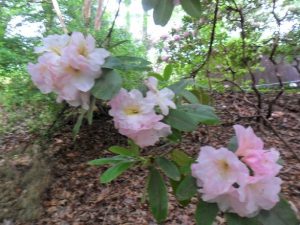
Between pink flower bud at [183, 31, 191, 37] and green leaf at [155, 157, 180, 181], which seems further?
pink flower bud at [183, 31, 191, 37]

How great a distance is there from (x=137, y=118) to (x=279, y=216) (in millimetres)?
267

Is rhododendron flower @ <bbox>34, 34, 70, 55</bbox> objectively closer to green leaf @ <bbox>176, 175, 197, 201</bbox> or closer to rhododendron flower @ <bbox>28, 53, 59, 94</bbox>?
rhododendron flower @ <bbox>28, 53, 59, 94</bbox>

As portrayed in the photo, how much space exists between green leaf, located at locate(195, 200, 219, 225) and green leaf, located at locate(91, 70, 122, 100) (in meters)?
Result: 0.23

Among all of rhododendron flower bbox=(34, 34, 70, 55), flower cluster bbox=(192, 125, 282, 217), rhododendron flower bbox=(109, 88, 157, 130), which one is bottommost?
flower cluster bbox=(192, 125, 282, 217)

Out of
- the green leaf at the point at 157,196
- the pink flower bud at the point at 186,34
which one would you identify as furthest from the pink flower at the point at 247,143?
the pink flower bud at the point at 186,34

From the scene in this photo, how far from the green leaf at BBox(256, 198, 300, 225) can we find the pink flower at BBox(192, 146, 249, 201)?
0.08m

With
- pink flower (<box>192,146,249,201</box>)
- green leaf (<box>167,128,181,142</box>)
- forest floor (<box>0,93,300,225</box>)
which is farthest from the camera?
forest floor (<box>0,93,300,225</box>)

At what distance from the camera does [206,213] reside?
1.92ft

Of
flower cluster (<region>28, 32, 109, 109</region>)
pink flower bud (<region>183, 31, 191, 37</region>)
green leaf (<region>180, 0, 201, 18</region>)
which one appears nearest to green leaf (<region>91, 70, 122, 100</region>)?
flower cluster (<region>28, 32, 109, 109</region>)

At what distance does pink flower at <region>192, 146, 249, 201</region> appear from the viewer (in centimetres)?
52

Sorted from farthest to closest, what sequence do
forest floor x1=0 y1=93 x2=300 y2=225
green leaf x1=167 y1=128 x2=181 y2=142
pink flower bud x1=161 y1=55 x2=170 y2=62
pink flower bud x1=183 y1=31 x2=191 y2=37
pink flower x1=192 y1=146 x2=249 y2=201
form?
pink flower bud x1=161 y1=55 x2=170 y2=62, pink flower bud x1=183 y1=31 x2=191 y2=37, forest floor x1=0 y1=93 x2=300 y2=225, green leaf x1=167 y1=128 x2=181 y2=142, pink flower x1=192 y1=146 x2=249 y2=201

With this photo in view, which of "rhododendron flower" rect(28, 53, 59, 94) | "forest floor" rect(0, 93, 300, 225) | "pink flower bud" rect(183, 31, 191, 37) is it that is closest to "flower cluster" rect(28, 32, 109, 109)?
"rhododendron flower" rect(28, 53, 59, 94)

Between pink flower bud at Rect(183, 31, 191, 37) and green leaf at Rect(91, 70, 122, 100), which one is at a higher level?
pink flower bud at Rect(183, 31, 191, 37)

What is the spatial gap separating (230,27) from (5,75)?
6.18 ft
